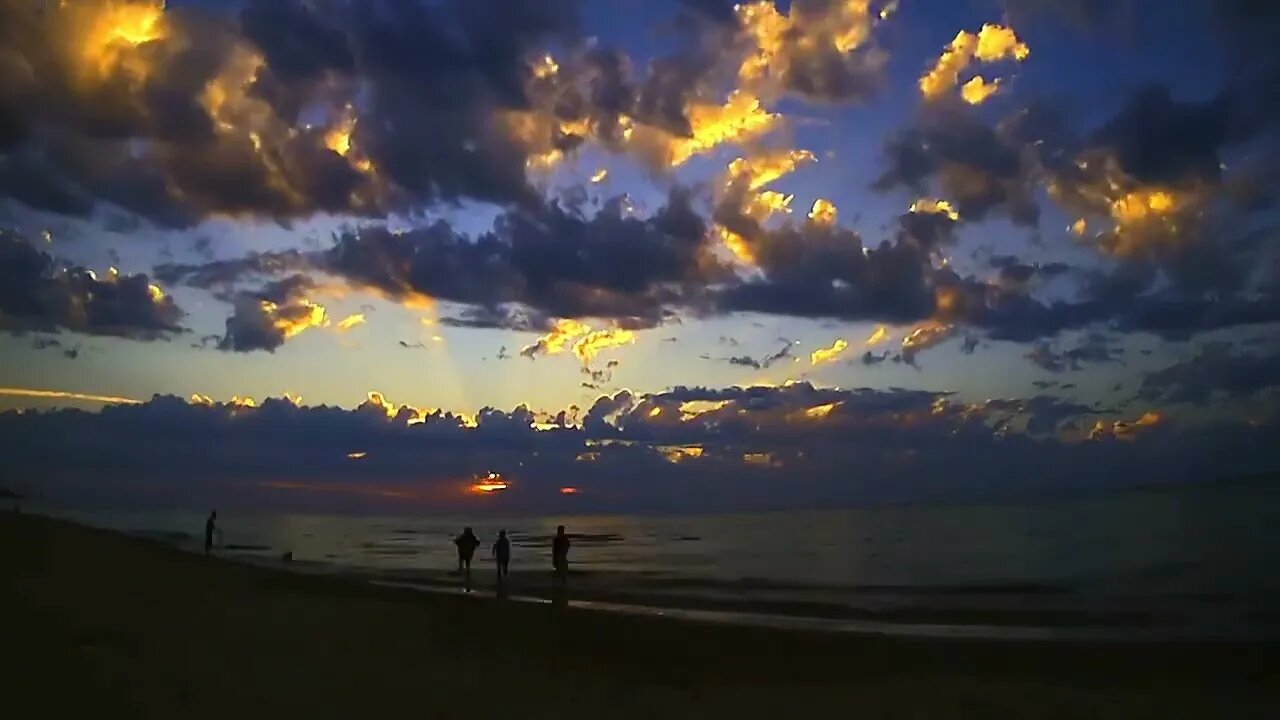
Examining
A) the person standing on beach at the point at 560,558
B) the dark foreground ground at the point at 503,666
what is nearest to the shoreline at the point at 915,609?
the person standing on beach at the point at 560,558

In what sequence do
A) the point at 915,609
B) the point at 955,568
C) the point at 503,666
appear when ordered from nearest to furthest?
1. the point at 503,666
2. the point at 915,609
3. the point at 955,568

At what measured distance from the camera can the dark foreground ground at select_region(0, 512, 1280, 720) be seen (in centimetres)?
1148

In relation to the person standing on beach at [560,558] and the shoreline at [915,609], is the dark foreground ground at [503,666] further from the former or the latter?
the person standing on beach at [560,558]

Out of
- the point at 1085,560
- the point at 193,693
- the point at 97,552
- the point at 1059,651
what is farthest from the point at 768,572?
the point at 193,693

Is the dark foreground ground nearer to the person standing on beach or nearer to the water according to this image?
the person standing on beach

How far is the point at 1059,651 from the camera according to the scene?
19.0m

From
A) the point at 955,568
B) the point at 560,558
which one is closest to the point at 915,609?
the point at 560,558

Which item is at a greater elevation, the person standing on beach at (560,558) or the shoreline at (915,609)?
the person standing on beach at (560,558)

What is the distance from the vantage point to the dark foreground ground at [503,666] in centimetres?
1148

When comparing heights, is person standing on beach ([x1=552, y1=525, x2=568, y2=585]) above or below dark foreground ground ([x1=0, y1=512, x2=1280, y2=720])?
above

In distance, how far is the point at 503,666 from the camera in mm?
14828

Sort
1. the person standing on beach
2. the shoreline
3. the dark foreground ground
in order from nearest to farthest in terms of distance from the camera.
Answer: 1. the dark foreground ground
2. the shoreline
3. the person standing on beach

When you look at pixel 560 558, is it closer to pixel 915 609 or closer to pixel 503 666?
pixel 915 609

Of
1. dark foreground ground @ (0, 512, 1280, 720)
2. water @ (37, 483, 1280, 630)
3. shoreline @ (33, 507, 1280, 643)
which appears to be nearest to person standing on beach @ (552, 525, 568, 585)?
shoreline @ (33, 507, 1280, 643)
